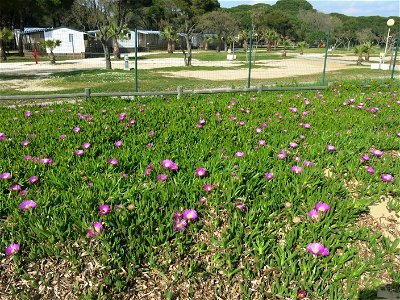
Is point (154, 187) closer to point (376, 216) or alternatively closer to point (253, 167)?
point (253, 167)

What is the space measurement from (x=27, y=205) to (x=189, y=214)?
3.73ft

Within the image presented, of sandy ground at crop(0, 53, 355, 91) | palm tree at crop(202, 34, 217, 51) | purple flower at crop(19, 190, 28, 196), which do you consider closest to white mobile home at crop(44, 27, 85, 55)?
sandy ground at crop(0, 53, 355, 91)

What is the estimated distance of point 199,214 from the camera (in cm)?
266

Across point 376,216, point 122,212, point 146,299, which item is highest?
point 122,212

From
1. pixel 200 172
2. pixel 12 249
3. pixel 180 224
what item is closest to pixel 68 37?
pixel 200 172

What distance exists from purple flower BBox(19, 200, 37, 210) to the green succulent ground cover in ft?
0.16

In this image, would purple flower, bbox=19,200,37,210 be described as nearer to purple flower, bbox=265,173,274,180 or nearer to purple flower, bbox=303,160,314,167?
purple flower, bbox=265,173,274,180

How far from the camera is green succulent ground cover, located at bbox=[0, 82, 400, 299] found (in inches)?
86.2

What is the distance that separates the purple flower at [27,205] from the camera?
247 centimetres

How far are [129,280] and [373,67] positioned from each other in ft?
86.9

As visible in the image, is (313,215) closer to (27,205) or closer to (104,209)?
(104,209)

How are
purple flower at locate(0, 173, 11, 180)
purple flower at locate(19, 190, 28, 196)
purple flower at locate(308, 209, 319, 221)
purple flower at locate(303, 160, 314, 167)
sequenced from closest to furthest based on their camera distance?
purple flower at locate(308, 209, 319, 221) < purple flower at locate(19, 190, 28, 196) < purple flower at locate(0, 173, 11, 180) < purple flower at locate(303, 160, 314, 167)

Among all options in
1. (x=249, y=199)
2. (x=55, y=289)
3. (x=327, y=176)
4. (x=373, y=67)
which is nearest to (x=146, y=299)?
(x=55, y=289)

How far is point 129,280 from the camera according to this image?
2178mm
